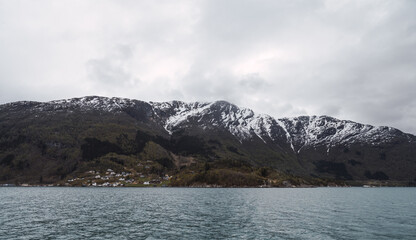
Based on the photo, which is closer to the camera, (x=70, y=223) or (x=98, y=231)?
(x=98, y=231)

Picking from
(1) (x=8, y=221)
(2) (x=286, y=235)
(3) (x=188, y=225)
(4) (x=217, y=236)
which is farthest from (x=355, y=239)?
(1) (x=8, y=221)

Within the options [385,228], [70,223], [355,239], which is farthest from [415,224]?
[70,223]

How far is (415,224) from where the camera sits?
65.8m

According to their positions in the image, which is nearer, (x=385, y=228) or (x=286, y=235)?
(x=286, y=235)

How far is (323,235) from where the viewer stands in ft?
173

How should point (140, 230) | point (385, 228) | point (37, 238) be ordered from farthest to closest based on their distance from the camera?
point (385, 228), point (140, 230), point (37, 238)

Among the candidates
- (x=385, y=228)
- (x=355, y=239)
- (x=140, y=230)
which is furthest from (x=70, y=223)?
(x=385, y=228)

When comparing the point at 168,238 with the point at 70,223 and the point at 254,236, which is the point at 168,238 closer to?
the point at 254,236

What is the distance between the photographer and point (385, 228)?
60.3 metres

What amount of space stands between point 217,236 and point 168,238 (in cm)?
895

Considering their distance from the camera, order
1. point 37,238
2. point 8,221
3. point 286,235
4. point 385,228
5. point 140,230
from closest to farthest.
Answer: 1. point 37,238
2. point 286,235
3. point 140,230
4. point 385,228
5. point 8,221

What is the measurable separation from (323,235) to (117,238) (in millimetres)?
37434

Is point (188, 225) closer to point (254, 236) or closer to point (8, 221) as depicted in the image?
point (254, 236)

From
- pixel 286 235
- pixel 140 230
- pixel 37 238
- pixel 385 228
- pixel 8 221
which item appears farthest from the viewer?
pixel 8 221
